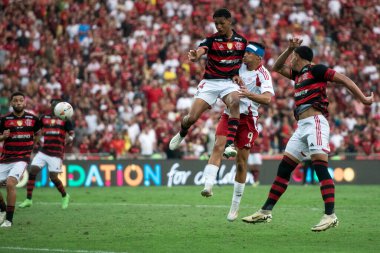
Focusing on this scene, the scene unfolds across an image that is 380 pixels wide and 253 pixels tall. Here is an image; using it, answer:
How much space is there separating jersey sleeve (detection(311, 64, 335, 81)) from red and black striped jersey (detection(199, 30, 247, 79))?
1826mm

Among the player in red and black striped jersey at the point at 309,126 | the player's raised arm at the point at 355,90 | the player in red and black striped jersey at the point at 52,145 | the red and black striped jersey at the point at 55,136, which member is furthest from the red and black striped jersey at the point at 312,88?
the red and black striped jersey at the point at 55,136

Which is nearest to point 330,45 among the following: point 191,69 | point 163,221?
point 191,69

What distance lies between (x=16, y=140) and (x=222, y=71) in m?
4.07

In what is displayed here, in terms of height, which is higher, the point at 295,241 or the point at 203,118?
the point at 203,118

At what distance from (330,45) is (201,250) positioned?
26466 millimetres

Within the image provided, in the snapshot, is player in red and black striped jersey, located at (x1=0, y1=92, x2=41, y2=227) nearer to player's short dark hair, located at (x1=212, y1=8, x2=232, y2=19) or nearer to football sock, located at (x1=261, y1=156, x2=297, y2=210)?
player's short dark hair, located at (x1=212, y1=8, x2=232, y2=19)

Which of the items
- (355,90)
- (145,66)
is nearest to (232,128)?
(355,90)

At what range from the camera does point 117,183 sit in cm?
3034

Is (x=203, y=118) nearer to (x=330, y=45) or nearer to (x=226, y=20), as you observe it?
(x=330, y=45)

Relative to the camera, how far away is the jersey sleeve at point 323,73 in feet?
44.2

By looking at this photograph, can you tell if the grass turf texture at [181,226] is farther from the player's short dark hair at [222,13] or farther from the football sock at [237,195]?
the player's short dark hair at [222,13]

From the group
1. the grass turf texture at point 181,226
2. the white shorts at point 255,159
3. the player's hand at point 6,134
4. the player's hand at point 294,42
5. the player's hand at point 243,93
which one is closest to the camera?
the grass turf texture at point 181,226

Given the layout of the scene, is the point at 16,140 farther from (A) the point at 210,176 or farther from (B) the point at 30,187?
(B) the point at 30,187

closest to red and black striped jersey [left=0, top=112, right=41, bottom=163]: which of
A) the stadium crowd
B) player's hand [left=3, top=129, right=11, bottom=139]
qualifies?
player's hand [left=3, top=129, right=11, bottom=139]
